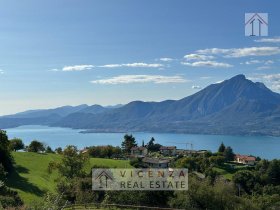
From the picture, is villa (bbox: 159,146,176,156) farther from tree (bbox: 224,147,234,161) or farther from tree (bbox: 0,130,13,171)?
tree (bbox: 0,130,13,171)

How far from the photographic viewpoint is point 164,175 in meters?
24.4

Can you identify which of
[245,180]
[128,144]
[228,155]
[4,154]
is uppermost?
[4,154]

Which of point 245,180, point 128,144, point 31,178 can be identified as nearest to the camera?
point 31,178

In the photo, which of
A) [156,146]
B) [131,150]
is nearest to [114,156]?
[131,150]

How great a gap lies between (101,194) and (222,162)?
1713 inches

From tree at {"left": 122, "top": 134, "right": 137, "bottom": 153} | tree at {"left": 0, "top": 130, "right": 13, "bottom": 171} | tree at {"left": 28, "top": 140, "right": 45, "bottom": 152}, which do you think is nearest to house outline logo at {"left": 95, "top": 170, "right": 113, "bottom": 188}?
tree at {"left": 0, "top": 130, "right": 13, "bottom": 171}

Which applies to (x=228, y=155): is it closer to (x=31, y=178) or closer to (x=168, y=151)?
(x=168, y=151)

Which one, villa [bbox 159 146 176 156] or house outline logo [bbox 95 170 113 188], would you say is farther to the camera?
villa [bbox 159 146 176 156]

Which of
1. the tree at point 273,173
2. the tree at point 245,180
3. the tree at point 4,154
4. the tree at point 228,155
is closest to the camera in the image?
the tree at point 4,154

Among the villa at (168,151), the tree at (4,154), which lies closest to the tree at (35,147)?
the tree at (4,154)

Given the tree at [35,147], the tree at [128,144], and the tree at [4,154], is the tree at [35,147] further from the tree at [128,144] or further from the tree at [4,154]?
the tree at [4,154]

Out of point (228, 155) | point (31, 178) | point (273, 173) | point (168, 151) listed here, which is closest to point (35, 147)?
point (31, 178)

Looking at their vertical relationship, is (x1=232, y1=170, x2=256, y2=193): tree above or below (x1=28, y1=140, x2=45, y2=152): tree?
below

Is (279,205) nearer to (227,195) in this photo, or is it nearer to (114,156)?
(227,195)
